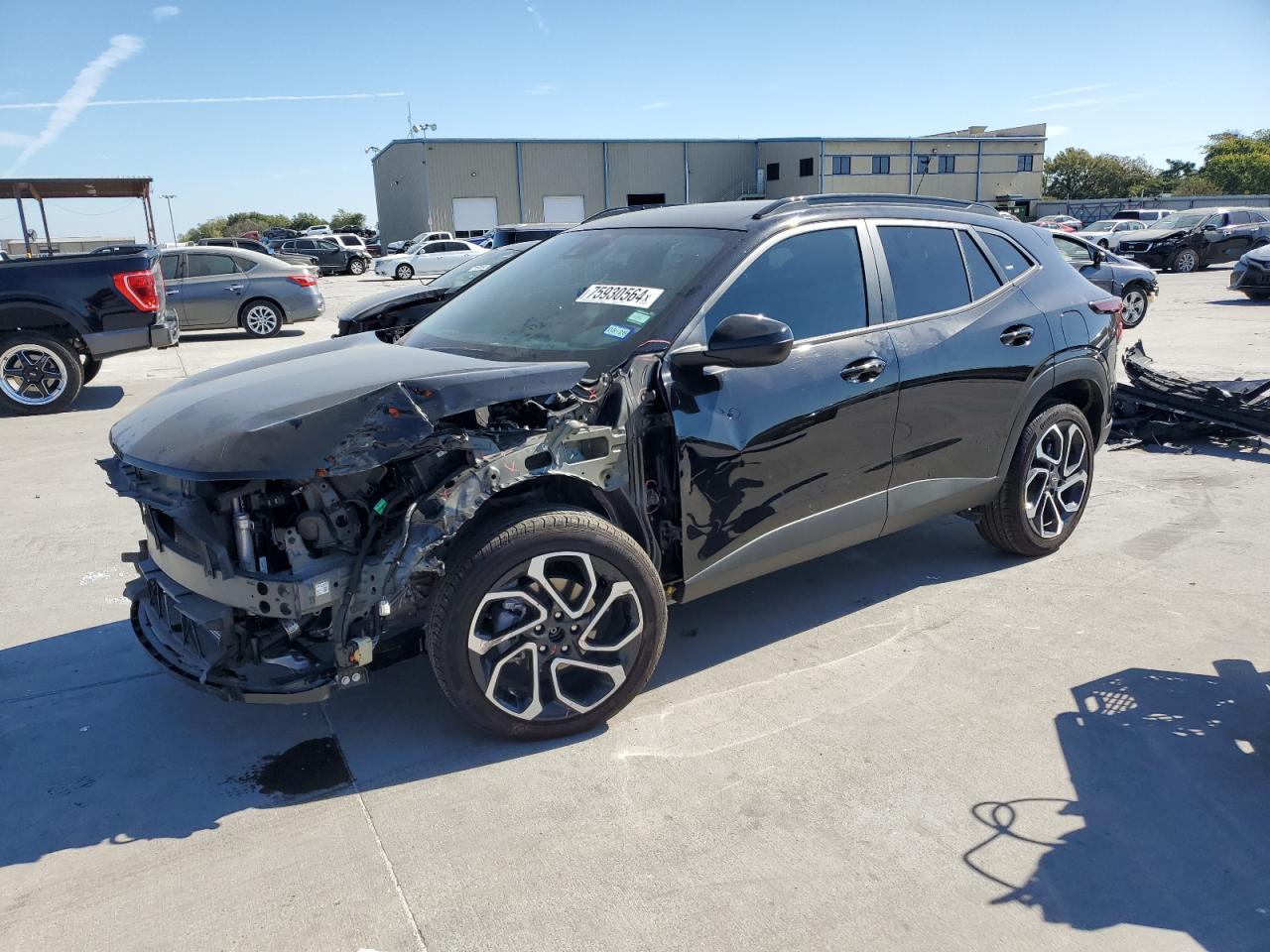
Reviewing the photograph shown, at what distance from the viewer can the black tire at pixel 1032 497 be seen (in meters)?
4.70

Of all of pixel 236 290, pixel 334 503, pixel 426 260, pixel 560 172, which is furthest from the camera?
pixel 560 172

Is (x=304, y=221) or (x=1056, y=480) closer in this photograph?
(x=1056, y=480)

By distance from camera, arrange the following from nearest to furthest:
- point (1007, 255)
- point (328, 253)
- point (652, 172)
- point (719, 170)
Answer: point (1007, 255) < point (328, 253) < point (652, 172) < point (719, 170)

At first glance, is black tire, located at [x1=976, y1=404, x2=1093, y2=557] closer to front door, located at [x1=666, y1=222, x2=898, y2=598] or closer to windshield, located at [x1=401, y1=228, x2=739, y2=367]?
front door, located at [x1=666, y1=222, x2=898, y2=598]

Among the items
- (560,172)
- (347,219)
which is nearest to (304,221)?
(347,219)

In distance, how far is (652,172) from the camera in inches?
2184

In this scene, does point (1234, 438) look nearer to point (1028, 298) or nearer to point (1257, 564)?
point (1257, 564)

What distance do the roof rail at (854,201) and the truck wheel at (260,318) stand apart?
12.8 metres

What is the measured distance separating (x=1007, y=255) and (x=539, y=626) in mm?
3199

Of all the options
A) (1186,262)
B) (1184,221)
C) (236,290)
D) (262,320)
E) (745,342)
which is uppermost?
(745,342)

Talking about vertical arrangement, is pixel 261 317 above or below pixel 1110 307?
below

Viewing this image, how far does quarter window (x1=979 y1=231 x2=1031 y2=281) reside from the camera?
15.4ft

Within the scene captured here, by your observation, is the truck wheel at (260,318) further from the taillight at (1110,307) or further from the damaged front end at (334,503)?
the taillight at (1110,307)

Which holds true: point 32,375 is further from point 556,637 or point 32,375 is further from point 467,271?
point 556,637
